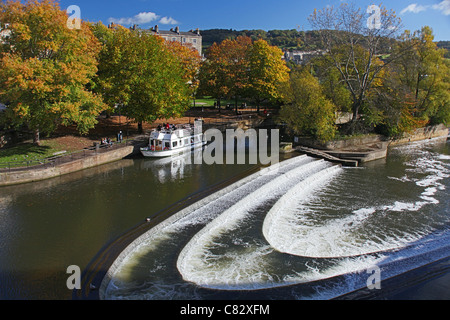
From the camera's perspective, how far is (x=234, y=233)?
707 inches

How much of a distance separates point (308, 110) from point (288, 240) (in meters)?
22.8

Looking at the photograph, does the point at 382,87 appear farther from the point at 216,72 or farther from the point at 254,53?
the point at 216,72

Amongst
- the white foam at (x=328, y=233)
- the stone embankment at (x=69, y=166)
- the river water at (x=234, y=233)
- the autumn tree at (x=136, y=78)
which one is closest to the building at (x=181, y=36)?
the autumn tree at (x=136, y=78)

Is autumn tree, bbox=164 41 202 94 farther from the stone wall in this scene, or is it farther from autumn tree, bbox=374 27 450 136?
the stone wall

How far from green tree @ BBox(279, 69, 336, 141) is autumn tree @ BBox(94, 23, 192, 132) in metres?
12.9

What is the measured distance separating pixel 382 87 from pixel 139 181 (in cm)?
3452

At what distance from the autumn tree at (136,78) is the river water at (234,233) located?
373 inches

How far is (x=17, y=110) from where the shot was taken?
1084 inches

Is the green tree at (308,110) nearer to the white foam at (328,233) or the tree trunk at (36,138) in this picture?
the white foam at (328,233)

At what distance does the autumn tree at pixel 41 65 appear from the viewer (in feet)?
90.8

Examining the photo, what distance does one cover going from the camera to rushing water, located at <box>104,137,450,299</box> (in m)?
13.5

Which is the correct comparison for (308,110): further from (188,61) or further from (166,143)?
(188,61)

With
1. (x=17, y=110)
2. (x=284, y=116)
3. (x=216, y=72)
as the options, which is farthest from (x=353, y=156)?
(x=17, y=110)

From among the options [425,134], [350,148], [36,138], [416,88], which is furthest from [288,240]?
[425,134]
